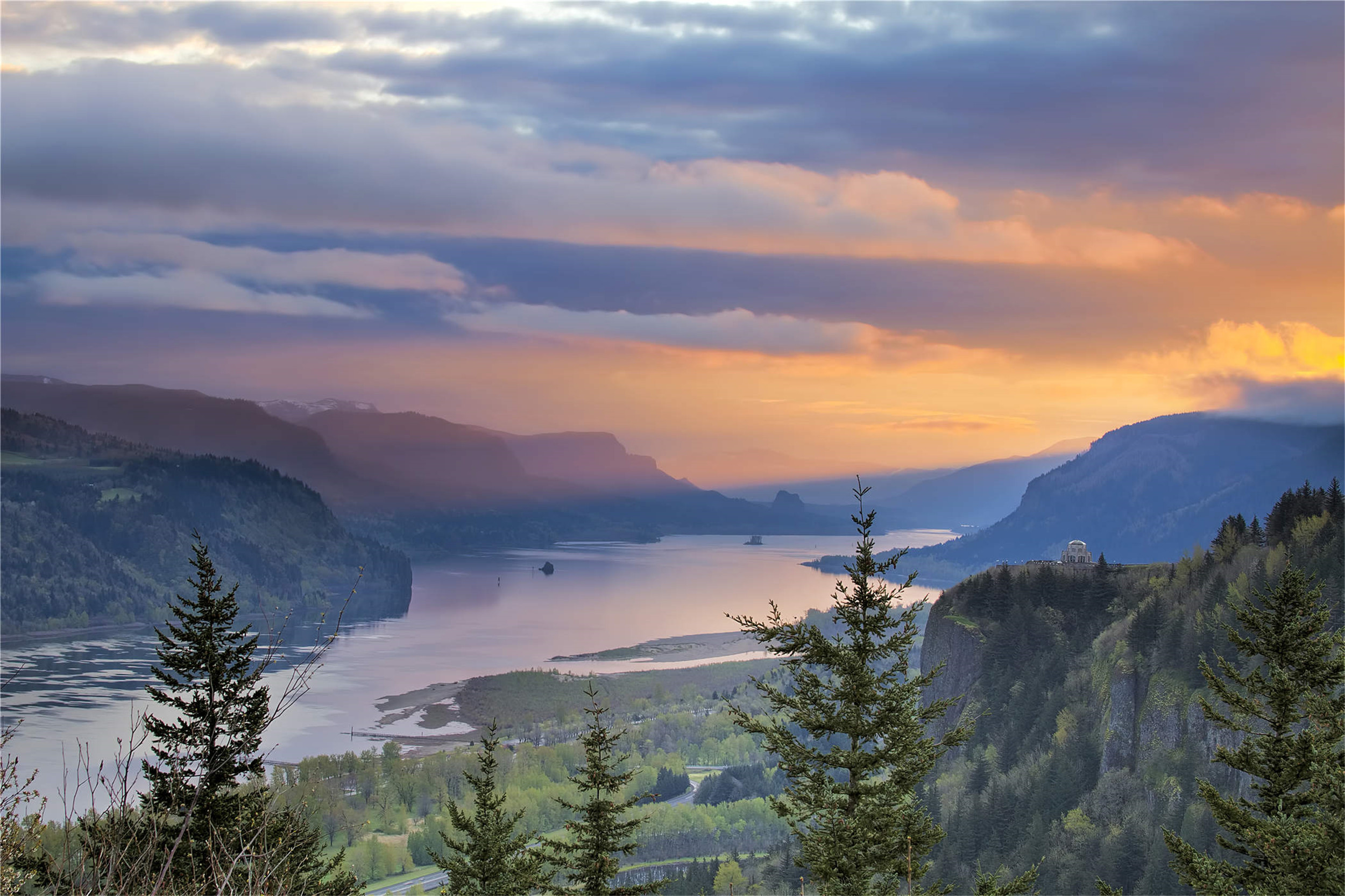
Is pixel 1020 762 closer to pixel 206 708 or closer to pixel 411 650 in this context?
pixel 206 708

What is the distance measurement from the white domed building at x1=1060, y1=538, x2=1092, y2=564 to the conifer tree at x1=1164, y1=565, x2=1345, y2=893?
187 feet

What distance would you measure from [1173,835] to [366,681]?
97.6m

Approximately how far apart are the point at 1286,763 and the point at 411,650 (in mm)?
117765

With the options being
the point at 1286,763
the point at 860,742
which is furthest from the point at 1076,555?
the point at 860,742

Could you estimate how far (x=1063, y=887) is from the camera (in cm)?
4328

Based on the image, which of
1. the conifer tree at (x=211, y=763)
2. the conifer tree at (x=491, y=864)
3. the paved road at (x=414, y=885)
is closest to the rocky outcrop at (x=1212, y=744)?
the conifer tree at (x=491, y=864)

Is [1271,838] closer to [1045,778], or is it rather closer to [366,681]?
[1045,778]

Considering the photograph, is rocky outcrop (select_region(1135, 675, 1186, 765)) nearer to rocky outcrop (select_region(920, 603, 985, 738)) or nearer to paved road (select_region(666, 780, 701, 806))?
rocky outcrop (select_region(920, 603, 985, 738))

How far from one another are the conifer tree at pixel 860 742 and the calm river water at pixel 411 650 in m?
→ 41.1

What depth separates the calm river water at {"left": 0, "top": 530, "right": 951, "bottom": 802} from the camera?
79.5 meters

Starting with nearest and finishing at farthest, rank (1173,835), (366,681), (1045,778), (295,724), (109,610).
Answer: (1173,835) → (1045,778) → (295,724) → (366,681) → (109,610)

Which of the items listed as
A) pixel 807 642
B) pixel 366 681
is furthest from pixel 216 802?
pixel 366 681

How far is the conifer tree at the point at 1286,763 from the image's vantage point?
12.9 m

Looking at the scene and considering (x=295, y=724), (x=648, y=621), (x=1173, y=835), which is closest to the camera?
(x=1173, y=835)
